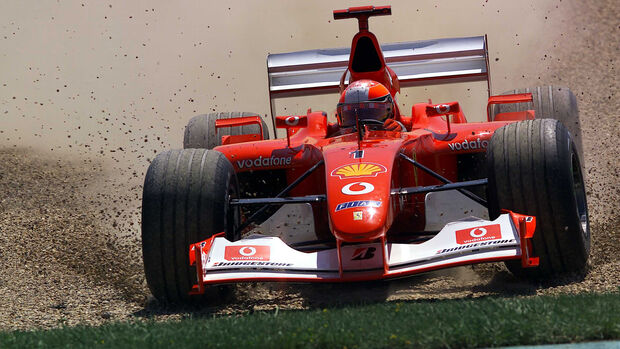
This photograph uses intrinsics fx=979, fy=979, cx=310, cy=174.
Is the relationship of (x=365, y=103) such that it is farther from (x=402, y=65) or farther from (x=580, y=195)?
(x=402, y=65)

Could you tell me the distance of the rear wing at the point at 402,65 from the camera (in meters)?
12.0

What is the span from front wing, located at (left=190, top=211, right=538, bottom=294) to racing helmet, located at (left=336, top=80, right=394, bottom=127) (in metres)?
2.25

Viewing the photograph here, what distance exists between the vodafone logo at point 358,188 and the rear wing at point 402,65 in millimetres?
4397

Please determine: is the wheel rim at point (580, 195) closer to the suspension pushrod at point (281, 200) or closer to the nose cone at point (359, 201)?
the nose cone at point (359, 201)

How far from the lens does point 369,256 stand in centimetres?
745

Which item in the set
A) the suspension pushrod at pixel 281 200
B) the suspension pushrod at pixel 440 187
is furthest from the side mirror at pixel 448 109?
the suspension pushrod at pixel 281 200

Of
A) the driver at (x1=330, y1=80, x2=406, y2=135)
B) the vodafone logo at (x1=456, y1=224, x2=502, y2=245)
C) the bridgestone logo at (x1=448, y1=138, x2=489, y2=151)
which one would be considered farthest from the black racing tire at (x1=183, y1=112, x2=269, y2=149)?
the vodafone logo at (x1=456, y1=224, x2=502, y2=245)

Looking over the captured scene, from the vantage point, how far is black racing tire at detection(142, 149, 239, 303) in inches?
307

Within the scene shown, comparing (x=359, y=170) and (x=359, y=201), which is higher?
(x=359, y=170)

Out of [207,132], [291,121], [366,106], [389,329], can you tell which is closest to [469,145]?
[366,106]

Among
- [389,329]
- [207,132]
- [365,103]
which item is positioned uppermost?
[365,103]

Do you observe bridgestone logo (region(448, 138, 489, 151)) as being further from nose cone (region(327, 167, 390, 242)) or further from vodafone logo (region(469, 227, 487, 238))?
vodafone logo (region(469, 227, 487, 238))

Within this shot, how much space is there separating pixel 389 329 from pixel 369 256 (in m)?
1.77

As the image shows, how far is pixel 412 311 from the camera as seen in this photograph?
20.7 feet
